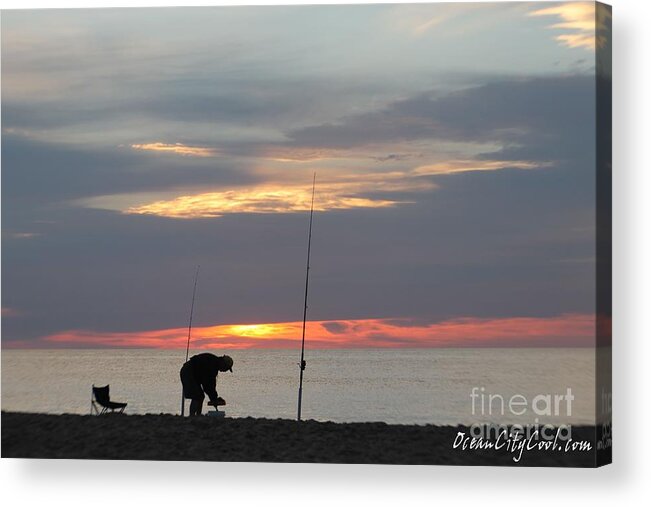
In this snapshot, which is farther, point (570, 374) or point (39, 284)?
point (39, 284)

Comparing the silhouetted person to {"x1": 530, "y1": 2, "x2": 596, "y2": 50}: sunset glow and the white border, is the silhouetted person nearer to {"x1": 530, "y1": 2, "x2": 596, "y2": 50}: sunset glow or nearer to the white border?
the white border

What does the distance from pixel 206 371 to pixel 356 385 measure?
90.9 ft

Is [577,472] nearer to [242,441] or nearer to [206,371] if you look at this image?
[242,441]

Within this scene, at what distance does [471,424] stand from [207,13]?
520cm

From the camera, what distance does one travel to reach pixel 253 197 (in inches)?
557

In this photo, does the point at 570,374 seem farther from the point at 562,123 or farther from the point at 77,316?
the point at 77,316

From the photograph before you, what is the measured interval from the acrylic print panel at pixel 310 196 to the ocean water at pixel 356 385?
0.27 ft

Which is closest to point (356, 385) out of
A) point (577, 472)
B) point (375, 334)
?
point (375, 334)

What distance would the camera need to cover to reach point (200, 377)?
14.3m

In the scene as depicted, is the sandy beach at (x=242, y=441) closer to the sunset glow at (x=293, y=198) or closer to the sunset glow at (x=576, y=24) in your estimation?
the sunset glow at (x=293, y=198)

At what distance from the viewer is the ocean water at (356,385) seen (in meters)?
12.7

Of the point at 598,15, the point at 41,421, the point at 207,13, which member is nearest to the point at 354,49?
the point at 207,13

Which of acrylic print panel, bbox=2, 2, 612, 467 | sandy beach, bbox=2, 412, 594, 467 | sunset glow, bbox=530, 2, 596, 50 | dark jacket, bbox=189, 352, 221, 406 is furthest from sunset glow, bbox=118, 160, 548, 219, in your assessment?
sandy beach, bbox=2, 412, 594, 467

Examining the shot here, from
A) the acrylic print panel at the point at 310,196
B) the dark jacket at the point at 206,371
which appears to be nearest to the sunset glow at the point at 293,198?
the acrylic print panel at the point at 310,196
